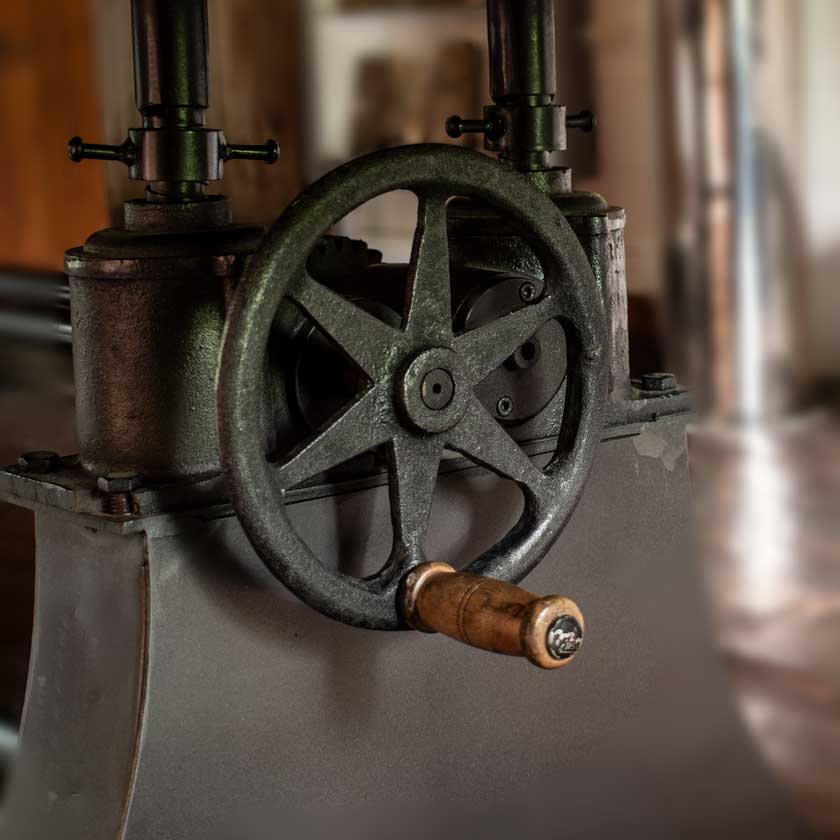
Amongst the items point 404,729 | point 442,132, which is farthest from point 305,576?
point 442,132

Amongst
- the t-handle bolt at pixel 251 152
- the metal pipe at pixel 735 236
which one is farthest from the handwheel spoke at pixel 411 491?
the metal pipe at pixel 735 236

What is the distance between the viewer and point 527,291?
102cm

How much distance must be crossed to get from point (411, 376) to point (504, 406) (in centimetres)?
17

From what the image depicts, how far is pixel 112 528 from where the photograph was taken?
34.1 inches

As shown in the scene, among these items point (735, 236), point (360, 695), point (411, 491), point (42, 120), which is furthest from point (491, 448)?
point (735, 236)

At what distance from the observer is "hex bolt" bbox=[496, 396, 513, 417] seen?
1.03m

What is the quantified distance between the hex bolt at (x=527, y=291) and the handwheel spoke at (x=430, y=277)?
0.12 m

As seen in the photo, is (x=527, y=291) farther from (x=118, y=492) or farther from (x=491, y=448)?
(x=118, y=492)

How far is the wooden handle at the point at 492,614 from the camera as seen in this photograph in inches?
32.9

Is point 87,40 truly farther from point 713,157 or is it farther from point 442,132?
point 713,157

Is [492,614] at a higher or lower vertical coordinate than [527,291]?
lower

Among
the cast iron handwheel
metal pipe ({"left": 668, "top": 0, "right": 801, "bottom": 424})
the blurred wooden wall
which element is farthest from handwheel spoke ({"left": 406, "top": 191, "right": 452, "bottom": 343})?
metal pipe ({"left": 668, "top": 0, "right": 801, "bottom": 424})

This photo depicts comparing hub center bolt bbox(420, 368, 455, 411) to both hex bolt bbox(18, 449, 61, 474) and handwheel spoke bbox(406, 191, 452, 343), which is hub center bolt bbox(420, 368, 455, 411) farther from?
hex bolt bbox(18, 449, 61, 474)

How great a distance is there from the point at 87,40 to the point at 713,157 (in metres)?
2.79
